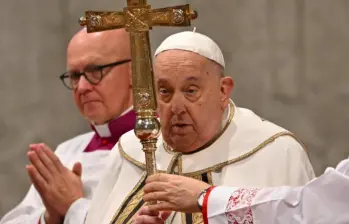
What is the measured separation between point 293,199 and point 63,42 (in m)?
3.13

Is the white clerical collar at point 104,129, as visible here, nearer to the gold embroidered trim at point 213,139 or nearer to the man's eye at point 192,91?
the gold embroidered trim at point 213,139

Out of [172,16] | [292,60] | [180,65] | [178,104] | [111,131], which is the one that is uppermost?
[172,16]

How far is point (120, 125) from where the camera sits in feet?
16.1

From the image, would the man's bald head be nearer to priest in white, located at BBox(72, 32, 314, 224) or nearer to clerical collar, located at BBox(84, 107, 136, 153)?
clerical collar, located at BBox(84, 107, 136, 153)

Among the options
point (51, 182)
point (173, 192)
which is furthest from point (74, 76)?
point (173, 192)

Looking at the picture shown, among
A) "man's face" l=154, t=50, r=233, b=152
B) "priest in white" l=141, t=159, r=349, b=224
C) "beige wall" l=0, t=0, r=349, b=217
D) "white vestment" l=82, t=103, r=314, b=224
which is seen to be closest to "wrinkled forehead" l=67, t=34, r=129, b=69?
"beige wall" l=0, t=0, r=349, b=217

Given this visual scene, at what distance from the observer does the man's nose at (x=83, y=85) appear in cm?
475

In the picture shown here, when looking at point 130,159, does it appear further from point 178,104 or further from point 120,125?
point 120,125

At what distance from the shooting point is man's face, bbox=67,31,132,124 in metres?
4.78

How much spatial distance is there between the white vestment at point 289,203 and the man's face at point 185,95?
0.50 meters

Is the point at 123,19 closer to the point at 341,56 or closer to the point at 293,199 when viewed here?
the point at 293,199

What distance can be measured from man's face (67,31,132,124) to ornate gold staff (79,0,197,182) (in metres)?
1.24

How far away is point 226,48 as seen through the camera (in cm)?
532

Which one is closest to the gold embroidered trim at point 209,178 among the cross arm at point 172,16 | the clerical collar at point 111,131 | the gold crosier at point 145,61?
the gold crosier at point 145,61
